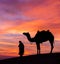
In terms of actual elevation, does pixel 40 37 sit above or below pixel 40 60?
above

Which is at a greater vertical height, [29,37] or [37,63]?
[29,37]

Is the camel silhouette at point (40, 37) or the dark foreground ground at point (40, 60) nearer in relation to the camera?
the dark foreground ground at point (40, 60)

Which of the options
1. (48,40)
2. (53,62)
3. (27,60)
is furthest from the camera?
(48,40)

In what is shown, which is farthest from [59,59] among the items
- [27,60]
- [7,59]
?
[7,59]

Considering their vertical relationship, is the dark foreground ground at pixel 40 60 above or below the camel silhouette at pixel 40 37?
below

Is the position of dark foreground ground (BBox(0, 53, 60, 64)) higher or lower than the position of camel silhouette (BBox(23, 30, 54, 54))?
lower

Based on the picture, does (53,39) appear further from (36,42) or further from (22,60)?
(22,60)

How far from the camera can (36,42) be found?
39.4 meters

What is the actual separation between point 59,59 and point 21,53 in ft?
14.7

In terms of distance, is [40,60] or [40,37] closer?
[40,60]

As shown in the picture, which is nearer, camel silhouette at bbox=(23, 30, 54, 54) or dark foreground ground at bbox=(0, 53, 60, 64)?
dark foreground ground at bbox=(0, 53, 60, 64)

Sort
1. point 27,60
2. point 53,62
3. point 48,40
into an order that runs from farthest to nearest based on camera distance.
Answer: point 48,40, point 27,60, point 53,62

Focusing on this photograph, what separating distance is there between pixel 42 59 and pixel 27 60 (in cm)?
219

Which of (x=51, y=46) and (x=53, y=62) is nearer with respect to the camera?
(x=53, y=62)
